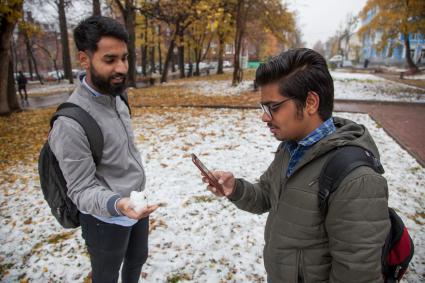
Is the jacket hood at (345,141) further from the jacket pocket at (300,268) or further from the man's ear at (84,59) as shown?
the man's ear at (84,59)

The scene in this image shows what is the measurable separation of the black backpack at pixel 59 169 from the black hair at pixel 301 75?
105cm

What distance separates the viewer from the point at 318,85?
1.32m

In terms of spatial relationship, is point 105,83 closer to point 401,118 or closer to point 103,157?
point 103,157

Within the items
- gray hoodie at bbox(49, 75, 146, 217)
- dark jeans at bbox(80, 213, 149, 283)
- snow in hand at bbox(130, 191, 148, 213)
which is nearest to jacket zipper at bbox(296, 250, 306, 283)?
snow in hand at bbox(130, 191, 148, 213)

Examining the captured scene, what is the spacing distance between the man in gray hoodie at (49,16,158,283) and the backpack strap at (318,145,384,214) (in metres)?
0.82

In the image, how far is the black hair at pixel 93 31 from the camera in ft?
5.64

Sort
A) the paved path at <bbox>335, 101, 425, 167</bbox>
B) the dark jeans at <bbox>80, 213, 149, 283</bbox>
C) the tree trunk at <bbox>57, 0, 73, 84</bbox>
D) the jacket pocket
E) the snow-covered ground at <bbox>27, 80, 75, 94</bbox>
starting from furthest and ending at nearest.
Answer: the tree trunk at <bbox>57, 0, 73, 84</bbox> < the snow-covered ground at <bbox>27, 80, 75, 94</bbox> < the paved path at <bbox>335, 101, 425, 167</bbox> < the dark jeans at <bbox>80, 213, 149, 283</bbox> < the jacket pocket

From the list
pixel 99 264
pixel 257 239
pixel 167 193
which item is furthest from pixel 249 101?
pixel 99 264

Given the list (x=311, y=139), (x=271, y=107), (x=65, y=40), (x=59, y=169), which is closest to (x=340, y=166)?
(x=311, y=139)

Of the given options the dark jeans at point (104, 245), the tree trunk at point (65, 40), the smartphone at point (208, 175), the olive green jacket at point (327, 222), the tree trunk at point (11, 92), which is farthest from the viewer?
the tree trunk at point (65, 40)

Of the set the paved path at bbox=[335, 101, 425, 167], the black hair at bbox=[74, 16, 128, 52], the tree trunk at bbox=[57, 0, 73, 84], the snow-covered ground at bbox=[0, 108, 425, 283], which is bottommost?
the snow-covered ground at bbox=[0, 108, 425, 283]

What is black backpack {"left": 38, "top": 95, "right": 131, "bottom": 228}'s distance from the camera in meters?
1.66

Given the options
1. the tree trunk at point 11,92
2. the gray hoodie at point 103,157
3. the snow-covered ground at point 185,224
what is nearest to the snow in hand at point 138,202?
the gray hoodie at point 103,157

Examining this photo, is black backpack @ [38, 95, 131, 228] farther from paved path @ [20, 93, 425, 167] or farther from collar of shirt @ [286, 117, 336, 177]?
paved path @ [20, 93, 425, 167]
